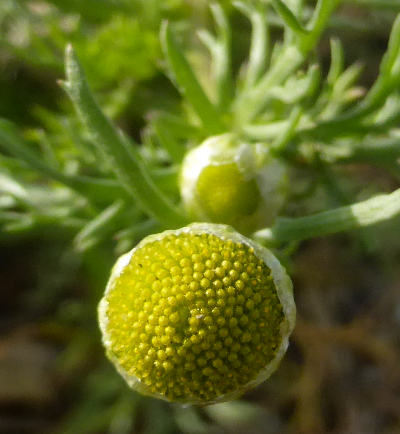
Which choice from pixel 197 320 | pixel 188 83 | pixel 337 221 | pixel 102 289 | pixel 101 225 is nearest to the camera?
pixel 197 320

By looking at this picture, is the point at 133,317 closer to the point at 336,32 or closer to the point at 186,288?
the point at 186,288

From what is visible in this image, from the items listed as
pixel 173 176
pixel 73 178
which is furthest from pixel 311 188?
pixel 73 178

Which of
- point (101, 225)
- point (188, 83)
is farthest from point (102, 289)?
point (188, 83)

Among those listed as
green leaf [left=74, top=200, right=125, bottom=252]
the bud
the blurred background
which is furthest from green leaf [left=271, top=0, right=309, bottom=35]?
the blurred background

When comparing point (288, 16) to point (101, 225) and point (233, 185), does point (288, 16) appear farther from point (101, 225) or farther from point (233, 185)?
point (101, 225)

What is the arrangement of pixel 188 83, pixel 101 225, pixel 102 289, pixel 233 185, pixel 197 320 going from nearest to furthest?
pixel 197 320 → pixel 233 185 → pixel 188 83 → pixel 101 225 → pixel 102 289
